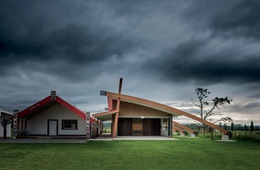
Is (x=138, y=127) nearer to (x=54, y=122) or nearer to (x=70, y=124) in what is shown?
(x=70, y=124)

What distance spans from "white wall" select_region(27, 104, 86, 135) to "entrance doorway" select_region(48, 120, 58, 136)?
0.94 feet

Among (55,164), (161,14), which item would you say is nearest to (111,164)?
(55,164)

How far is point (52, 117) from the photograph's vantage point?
80.7ft

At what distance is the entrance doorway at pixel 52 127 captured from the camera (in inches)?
962

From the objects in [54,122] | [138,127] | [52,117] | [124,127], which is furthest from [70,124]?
[138,127]

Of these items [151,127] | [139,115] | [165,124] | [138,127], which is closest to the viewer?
[139,115]

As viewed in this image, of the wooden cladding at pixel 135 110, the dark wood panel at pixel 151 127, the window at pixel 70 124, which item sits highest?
the wooden cladding at pixel 135 110

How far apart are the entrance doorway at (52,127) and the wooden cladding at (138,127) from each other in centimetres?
695

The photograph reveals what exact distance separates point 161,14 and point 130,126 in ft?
51.2

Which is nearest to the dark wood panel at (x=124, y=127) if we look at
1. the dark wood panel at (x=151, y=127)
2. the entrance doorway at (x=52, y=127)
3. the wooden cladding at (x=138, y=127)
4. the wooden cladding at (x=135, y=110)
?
the wooden cladding at (x=138, y=127)

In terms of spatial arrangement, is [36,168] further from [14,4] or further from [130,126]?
[130,126]

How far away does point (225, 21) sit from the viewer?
16312 mm

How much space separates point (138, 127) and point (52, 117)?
30.9 ft

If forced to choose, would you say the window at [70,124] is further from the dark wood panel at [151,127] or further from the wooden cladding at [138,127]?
the dark wood panel at [151,127]
